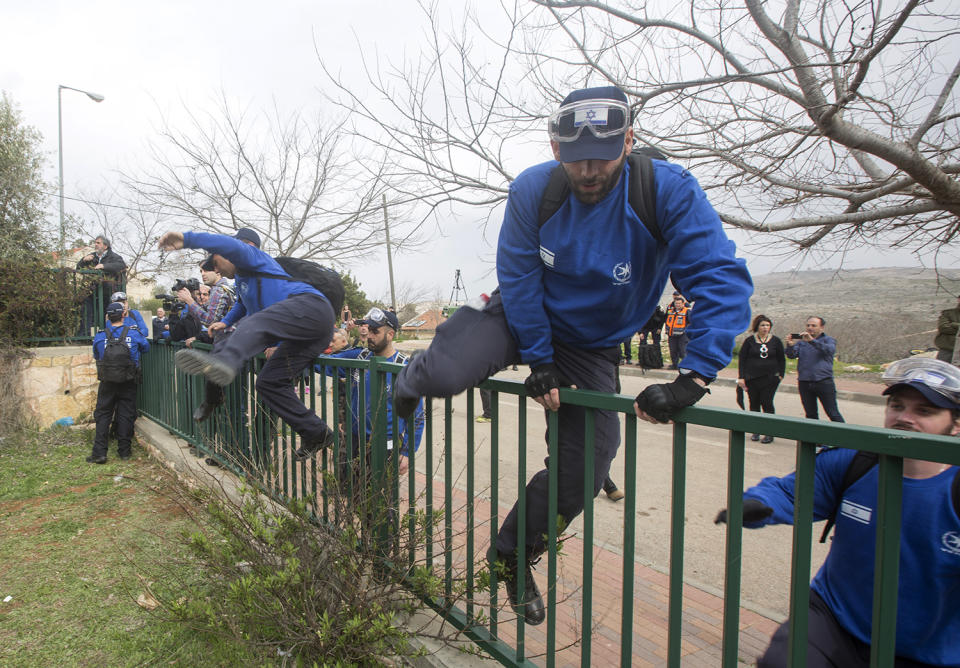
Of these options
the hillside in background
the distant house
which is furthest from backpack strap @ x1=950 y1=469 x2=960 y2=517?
the distant house

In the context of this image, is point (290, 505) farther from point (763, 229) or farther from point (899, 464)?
point (763, 229)

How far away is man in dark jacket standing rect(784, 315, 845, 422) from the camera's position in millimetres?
7555

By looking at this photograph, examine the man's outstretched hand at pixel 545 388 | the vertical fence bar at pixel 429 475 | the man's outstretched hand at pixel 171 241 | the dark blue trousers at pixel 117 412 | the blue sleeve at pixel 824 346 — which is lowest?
the dark blue trousers at pixel 117 412

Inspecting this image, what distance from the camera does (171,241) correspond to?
3.68m

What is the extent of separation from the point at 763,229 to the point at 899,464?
601cm

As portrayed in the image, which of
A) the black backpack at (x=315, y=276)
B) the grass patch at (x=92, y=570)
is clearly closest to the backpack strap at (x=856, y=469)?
the grass patch at (x=92, y=570)

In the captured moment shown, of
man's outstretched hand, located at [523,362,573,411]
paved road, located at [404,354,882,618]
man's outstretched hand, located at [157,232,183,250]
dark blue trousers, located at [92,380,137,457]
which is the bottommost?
paved road, located at [404,354,882,618]

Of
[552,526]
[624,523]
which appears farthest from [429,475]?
[624,523]

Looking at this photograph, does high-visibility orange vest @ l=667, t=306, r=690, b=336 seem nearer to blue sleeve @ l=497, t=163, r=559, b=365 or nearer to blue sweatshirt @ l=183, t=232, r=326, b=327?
blue sweatshirt @ l=183, t=232, r=326, b=327

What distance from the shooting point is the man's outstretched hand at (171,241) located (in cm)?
363

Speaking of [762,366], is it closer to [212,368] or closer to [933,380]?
[933,380]

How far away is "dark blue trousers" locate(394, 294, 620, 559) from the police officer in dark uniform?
5.97m

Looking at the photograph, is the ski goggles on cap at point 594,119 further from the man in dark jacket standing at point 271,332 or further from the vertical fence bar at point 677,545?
the man in dark jacket standing at point 271,332

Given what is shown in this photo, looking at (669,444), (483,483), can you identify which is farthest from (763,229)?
(483,483)
